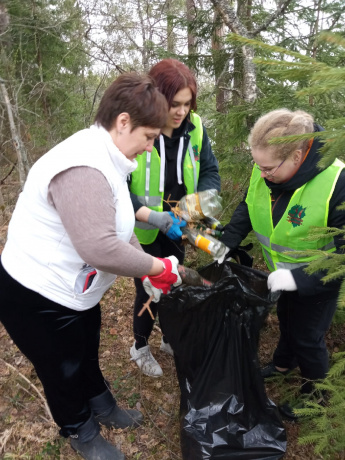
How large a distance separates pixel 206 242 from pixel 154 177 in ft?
1.62

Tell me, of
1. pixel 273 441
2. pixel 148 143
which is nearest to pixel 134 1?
pixel 148 143

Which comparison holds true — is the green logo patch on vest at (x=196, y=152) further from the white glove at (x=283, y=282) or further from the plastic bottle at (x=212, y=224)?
the white glove at (x=283, y=282)

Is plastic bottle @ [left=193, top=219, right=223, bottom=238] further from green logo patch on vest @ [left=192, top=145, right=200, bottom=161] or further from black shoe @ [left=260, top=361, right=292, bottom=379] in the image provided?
black shoe @ [left=260, top=361, right=292, bottom=379]

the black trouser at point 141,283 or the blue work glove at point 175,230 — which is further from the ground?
the blue work glove at point 175,230

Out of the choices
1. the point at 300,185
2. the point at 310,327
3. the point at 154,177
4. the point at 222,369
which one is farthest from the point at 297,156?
the point at 222,369

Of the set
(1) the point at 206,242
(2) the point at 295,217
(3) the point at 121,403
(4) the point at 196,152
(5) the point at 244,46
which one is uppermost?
(5) the point at 244,46

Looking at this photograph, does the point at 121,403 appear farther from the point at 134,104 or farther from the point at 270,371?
the point at 134,104

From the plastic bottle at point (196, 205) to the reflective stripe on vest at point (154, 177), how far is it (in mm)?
70

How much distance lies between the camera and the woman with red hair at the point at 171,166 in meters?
1.77

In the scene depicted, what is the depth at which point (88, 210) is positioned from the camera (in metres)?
1.08

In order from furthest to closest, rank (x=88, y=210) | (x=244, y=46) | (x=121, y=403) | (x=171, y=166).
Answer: (x=244, y=46) → (x=121, y=403) → (x=171, y=166) → (x=88, y=210)

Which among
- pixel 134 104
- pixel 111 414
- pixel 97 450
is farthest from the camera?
pixel 111 414

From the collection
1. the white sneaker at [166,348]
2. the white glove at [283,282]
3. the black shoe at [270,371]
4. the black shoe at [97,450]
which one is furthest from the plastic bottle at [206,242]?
the black shoe at [97,450]

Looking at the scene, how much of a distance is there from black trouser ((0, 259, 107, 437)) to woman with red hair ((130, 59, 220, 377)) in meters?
0.60
